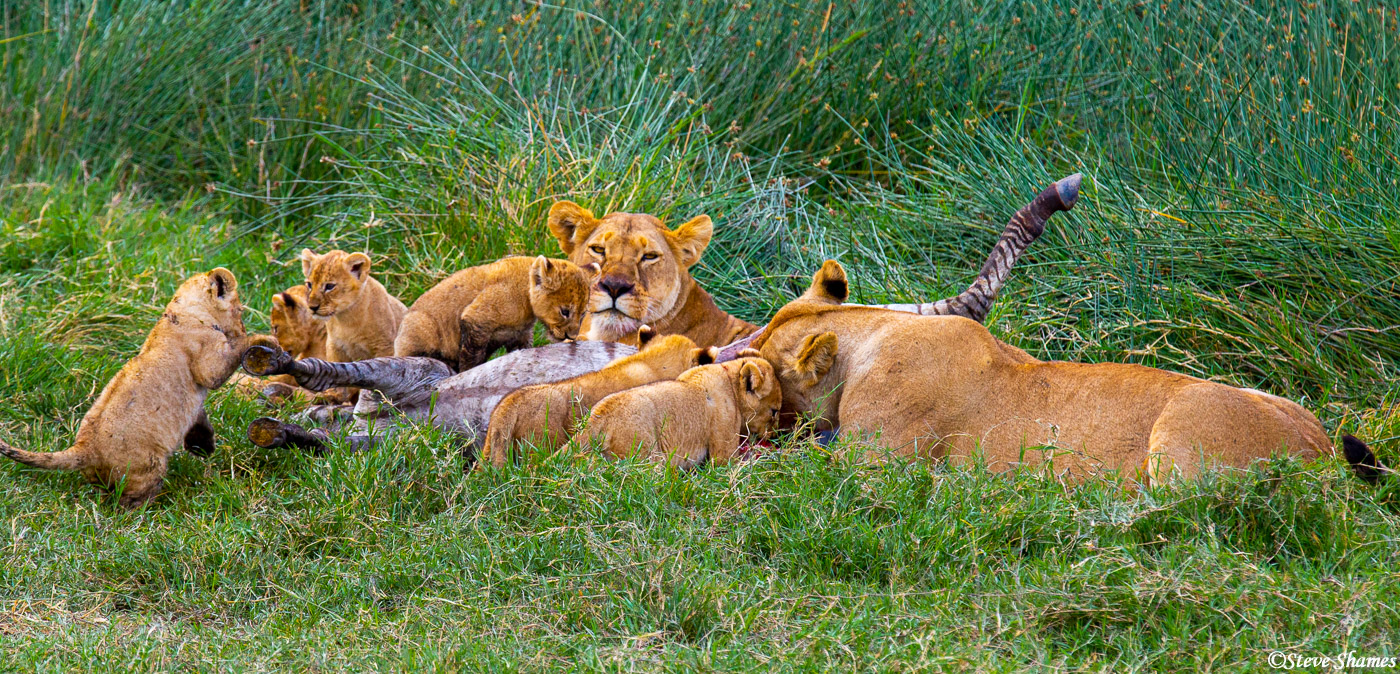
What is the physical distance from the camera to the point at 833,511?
421 cm

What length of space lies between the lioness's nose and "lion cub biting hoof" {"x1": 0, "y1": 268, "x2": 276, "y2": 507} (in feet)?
4.69

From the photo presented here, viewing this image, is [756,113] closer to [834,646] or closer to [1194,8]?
[1194,8]

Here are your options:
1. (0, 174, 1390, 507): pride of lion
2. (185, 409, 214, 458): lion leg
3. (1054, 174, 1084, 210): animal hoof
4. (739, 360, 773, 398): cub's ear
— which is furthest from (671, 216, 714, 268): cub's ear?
(185, 409, 214, 458): lion leg

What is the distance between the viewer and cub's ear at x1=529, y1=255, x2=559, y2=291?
559 cm

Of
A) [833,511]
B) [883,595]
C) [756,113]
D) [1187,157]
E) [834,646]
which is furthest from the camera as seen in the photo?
[756,113]

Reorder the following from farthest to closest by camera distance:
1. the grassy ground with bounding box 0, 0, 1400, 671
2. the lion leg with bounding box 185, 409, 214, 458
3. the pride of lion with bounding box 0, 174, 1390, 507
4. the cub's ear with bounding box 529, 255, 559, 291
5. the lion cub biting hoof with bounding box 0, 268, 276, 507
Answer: the cub's ear with bounding box 529, 255, 559, 291, the lion leg with bounding box 185, 409, 214, 458, the lion cub biting hoof with bounding box 0, 268, 276, 507, the pride of lion with bounding box 0, 174, 1390, 507, the grassy ground with bounding box 0, 0, 1400, 671

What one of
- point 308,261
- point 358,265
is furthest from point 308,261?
point 358,265

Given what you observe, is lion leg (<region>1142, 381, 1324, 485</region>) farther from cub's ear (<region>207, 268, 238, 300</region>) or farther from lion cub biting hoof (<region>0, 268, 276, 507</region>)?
cub's ear (<region>207, 268, 238, 300</region>)

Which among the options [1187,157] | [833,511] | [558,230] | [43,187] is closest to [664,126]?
[558,230]

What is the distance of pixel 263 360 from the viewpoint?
188 inches

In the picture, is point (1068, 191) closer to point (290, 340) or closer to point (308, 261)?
point (308, 261)

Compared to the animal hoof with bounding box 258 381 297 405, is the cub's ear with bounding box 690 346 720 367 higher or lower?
higher

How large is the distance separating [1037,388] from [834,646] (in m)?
1.55

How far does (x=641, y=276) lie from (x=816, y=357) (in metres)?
1.24
